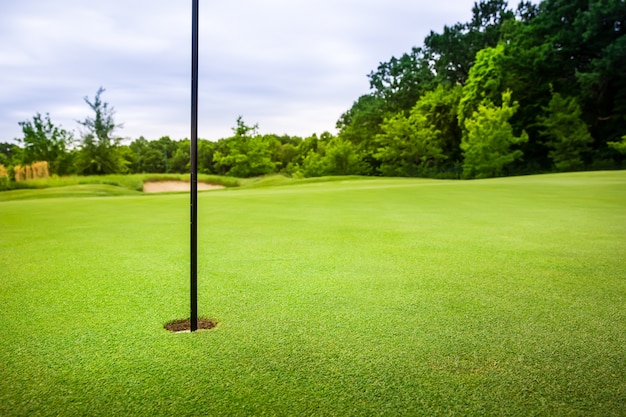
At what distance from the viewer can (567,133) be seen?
30.4 metres

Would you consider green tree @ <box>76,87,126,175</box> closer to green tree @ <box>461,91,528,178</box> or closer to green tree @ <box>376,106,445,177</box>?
green tree @ <box>376,106,445,177</box>

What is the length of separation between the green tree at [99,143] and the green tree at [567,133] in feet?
103

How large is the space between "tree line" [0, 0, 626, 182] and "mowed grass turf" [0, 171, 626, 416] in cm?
2836

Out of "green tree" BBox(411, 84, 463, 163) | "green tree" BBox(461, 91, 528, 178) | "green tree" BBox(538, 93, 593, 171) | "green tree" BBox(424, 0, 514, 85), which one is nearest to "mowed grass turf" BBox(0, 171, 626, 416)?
"green tree" BBox(461, 91, 528, 178)

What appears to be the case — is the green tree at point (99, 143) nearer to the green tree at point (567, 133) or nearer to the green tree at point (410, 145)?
the green tree at point (410, 145)

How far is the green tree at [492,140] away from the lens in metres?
31.0

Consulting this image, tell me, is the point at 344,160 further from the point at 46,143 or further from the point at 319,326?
the point at 319,326

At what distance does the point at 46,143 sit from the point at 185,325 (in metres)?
32.4

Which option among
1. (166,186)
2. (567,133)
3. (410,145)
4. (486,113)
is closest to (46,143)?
(166,186)

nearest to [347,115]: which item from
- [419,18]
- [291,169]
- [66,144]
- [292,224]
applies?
[291,169]

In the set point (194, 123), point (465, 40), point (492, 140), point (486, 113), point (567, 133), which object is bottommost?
point (194, 123)

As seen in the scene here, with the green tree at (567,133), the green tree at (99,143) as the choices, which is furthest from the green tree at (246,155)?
the green tree at (567,133)

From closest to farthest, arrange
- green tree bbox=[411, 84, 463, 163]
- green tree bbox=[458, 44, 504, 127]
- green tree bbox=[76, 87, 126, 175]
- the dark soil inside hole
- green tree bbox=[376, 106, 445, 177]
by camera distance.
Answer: the dark soil inside hole, green tree bbox=[76, 87, 126, 175], green tree bbox=[458, 44, 504, 127], green tree bbox=[376, 106, 445, 177], green tree bbox=[411, 84, 463, 163]

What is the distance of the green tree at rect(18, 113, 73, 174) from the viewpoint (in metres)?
28.3
